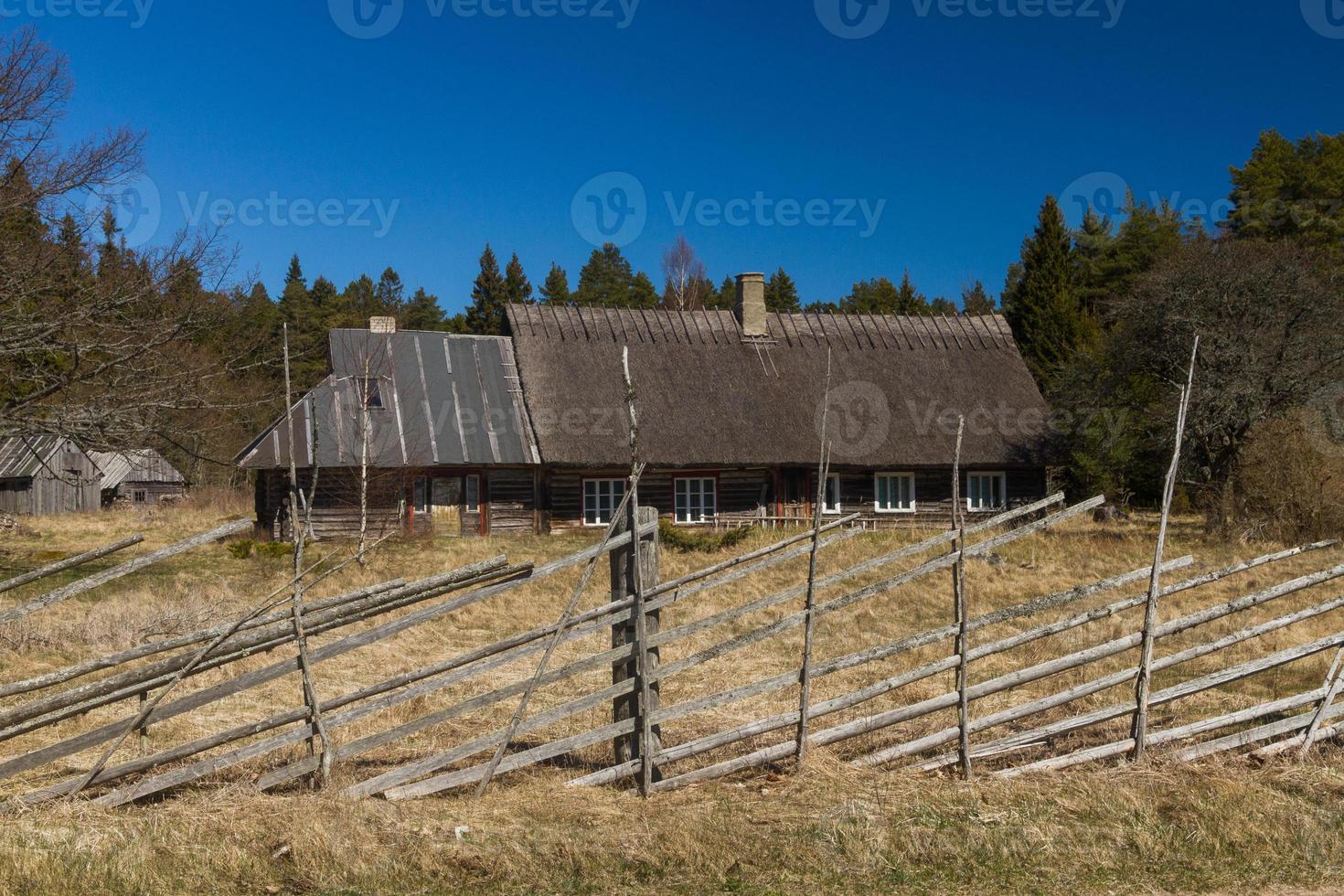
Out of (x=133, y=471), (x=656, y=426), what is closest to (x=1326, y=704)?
(x=656, y=426)

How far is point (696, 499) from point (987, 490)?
6558 mm

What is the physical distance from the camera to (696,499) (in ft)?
72.2

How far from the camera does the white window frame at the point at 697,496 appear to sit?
21844 millimetres

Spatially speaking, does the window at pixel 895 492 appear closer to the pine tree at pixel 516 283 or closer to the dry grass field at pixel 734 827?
the dry grass field at pixel 734 827

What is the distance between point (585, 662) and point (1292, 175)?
40.1 meters

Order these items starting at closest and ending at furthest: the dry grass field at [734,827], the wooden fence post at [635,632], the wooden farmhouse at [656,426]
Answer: the dry grass field at [734,827]
the wooden fence post at [635,632]
the wooden farmhouse at [656,426]

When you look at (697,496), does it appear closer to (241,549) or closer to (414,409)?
(414,409)

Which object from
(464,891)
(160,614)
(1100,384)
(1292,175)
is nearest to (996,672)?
(464,891)

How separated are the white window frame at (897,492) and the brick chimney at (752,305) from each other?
454 cm

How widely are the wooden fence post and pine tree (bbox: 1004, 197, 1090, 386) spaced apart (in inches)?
1213

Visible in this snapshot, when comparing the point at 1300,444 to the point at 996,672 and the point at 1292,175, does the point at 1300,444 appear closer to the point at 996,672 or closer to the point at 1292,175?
the point at 996,672

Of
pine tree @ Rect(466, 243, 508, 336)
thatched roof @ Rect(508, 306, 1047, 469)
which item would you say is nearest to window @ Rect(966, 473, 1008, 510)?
thatched roof @ Rect(508, 306, 1047, 469)

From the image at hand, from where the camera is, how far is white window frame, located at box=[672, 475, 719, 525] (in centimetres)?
2184

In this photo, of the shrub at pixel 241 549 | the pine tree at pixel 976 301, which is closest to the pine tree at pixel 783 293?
the pine tree at pixel 976 301
